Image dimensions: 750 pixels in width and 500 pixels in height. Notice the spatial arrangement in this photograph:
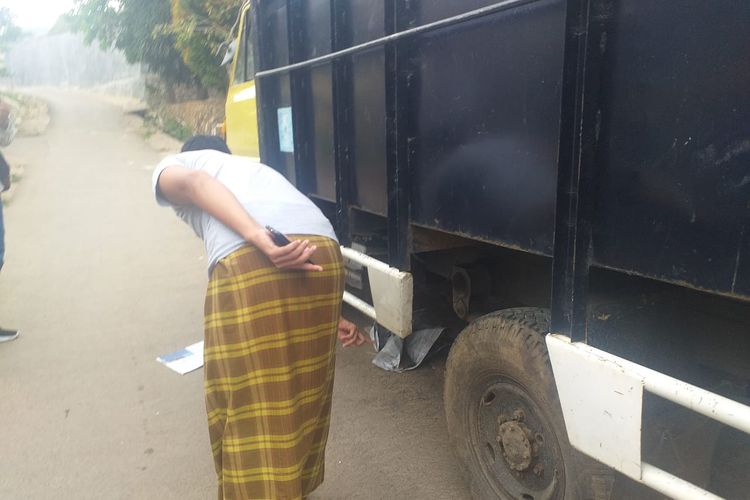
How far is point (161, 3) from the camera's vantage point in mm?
18094

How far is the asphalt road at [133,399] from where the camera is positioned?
2.83m

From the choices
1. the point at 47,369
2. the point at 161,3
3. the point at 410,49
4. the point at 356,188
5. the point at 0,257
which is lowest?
the point at 47,369

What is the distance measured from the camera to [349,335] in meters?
4.05

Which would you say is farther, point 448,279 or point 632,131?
point 448,279

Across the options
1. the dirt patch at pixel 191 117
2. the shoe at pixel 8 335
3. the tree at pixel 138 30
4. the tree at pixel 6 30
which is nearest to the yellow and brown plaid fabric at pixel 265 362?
the shoe at pixel 8 335

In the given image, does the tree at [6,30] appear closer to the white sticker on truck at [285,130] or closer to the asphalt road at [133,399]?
the asphalt road at [133,399]

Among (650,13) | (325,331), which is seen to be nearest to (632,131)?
(650,13)

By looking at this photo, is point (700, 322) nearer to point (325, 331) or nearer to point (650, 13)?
point (650, 13)

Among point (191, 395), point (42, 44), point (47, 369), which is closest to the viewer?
point (191, 395)

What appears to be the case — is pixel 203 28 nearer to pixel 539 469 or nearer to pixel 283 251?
pixel 283 251

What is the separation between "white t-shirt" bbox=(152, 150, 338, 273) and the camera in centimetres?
196

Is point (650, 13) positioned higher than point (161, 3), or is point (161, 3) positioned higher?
point (161, 3)

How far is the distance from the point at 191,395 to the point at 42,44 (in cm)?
4839

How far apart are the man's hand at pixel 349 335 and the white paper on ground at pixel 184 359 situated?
967 millimetres
